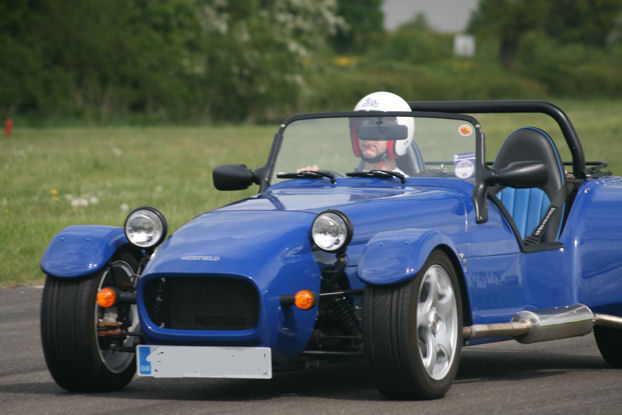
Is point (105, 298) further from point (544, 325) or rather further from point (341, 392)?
point (544, 325)

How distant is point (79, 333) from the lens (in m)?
6.27

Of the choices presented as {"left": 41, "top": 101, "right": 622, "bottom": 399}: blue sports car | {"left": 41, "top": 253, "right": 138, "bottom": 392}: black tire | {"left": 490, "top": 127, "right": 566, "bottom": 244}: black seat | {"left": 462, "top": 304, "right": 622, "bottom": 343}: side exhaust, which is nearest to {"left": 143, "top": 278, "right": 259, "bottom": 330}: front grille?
{"left": 41, "top": 101, "right": 622, "bottom": 399}: blue sports car

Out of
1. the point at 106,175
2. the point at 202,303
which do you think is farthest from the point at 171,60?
the point at 202,303

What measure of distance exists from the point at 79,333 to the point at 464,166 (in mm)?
2512

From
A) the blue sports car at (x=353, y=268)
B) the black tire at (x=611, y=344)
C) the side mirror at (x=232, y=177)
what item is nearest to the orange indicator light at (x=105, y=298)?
the blue sports car at (x=353, y=268)

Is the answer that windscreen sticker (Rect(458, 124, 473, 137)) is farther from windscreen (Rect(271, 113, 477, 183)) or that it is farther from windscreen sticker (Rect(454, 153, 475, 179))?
windscreen sticker (Rect(454, 153, 475, 179))

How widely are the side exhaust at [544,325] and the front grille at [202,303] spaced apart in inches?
47.5

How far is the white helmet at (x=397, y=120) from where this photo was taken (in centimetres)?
734

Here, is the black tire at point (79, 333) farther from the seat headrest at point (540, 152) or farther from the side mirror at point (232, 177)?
the seat headrest at point (540, 152)

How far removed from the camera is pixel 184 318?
593 cm

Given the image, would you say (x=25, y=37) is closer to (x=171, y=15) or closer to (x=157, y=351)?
(x=171, y=15)

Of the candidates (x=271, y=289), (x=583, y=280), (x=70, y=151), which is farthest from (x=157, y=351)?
(x=70, y=151)

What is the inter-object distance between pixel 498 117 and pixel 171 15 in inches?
696

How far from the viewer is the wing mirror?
266 inches
